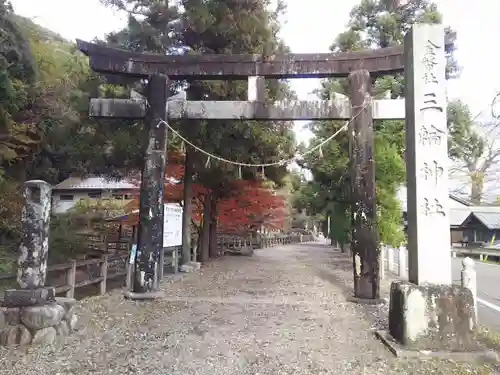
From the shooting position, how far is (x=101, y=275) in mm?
10094

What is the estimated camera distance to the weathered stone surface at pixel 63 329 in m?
6.05

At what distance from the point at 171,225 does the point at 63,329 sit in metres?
5.75

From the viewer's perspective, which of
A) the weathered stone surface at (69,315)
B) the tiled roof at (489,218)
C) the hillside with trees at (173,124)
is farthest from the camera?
the tiled roof at (489,218)

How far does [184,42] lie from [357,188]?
8159mm

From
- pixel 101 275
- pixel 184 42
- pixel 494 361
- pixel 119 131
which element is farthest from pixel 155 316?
pixel 184 42

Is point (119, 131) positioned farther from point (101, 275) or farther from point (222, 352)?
point (222, 352)

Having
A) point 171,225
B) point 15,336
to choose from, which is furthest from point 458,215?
point 15,336

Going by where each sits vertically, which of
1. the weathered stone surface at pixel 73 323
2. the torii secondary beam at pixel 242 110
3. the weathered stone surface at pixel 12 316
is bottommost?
the weathered stone surface at pixel 73 323

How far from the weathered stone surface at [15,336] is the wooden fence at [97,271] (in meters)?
1.77

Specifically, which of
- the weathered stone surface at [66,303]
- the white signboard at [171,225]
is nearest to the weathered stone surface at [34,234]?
the weathered stone surface at [66,303]

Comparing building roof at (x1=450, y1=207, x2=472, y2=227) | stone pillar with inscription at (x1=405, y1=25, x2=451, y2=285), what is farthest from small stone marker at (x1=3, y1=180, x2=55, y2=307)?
building roof at (x1=450, y1=207, x2=472, y2=227)

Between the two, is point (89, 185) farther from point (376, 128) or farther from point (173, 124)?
point (376, 128)

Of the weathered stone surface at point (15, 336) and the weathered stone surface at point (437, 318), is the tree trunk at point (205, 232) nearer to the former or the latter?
the weathered stone surface at point (15, 336)

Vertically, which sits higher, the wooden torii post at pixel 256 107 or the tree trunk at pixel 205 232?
the wooden torii post at pixel 256 107
